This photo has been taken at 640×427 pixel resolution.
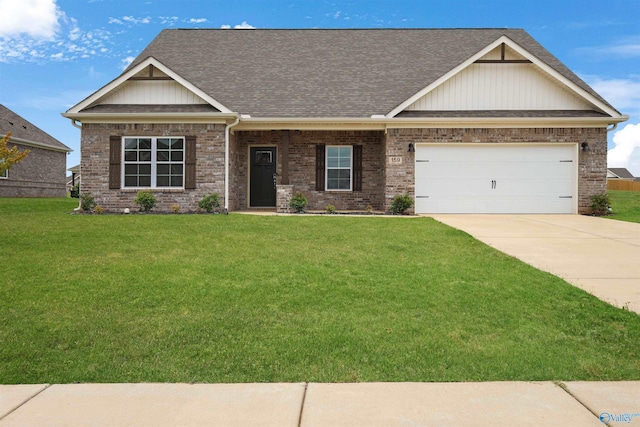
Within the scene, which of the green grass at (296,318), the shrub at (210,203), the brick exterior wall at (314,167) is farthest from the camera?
the brick exterior wall at (314,167)

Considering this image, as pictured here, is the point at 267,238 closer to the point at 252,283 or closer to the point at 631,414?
the point at 252,283

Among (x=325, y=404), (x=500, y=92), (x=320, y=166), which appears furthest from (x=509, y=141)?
(x=325, y=404)

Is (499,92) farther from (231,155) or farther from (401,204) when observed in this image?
(231,155)

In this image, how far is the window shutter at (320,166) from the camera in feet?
56.4

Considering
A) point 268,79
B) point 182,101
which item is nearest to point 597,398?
point 182,101

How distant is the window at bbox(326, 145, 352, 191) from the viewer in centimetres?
1727

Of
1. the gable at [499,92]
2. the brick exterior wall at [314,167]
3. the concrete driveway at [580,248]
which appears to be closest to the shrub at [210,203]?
the brick exterior wall at [314,167]

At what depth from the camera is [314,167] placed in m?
A: 17.3

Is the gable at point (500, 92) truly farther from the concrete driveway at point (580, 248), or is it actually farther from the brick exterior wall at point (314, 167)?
the concrete driveway at point (580, 248)

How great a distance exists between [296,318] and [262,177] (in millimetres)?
13282

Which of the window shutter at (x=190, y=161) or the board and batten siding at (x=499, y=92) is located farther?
the board and batten siding at (x=499, y=92)

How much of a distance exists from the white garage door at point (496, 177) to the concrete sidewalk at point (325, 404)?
12.6 meters

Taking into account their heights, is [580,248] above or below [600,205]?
below

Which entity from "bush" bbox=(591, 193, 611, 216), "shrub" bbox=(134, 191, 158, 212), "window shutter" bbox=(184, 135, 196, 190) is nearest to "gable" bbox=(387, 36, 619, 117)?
"bush" bbox=(591, 193, 611, 216)
